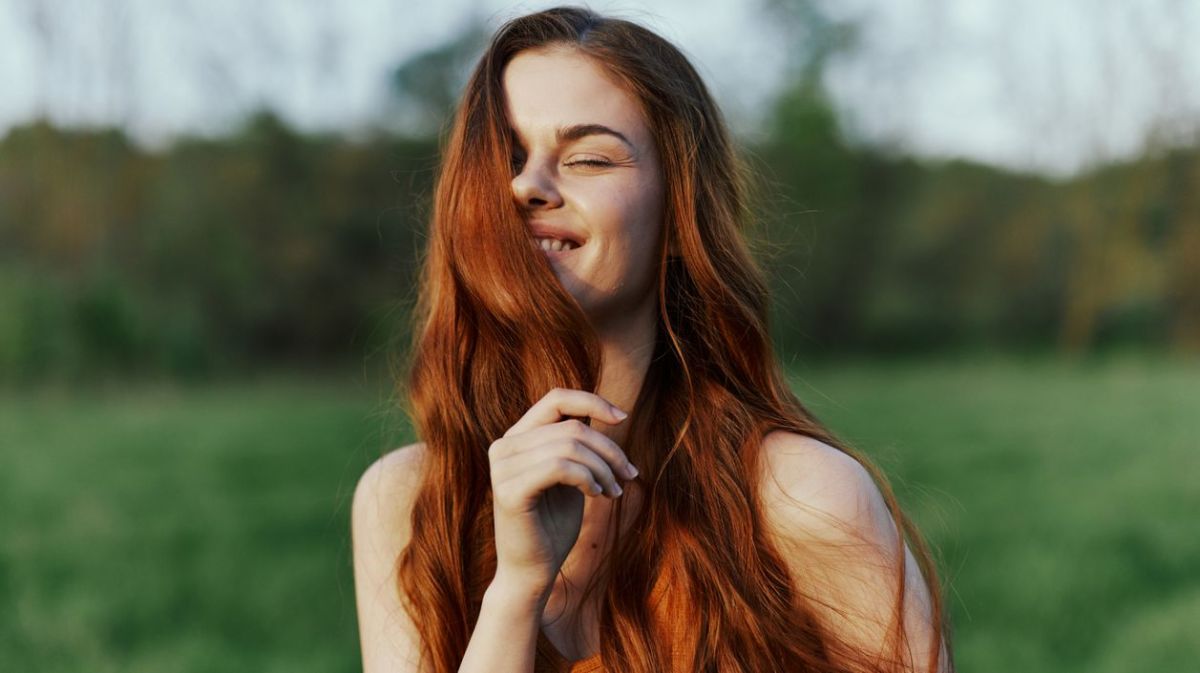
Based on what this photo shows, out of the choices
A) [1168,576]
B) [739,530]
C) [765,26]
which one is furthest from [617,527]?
[765,26]

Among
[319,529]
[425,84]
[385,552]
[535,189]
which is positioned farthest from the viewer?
[425,84]

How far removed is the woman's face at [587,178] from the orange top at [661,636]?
535 mm

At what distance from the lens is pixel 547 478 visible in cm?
175

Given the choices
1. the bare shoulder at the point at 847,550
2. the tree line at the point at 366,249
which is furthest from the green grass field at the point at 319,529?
the tree line at the point at 366,249

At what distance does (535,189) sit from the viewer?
6.82 feet

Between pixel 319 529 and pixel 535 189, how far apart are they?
680 centimetres

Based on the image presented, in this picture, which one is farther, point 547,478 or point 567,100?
point 567,100

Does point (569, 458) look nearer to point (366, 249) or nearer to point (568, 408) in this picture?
point (568, 408)

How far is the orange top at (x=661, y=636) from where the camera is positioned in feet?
6.91

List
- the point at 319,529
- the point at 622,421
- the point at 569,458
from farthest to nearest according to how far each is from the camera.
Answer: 1. the point at 319,529
2. the point at 622,421
3. the point at 569,458

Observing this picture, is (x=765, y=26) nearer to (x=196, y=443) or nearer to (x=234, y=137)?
(x=234, y=137)

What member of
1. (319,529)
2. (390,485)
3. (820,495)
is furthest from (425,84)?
(820,495)

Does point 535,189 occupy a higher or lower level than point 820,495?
higher

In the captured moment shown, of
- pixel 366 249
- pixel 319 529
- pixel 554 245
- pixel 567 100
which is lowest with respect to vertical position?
pixel 366 249
